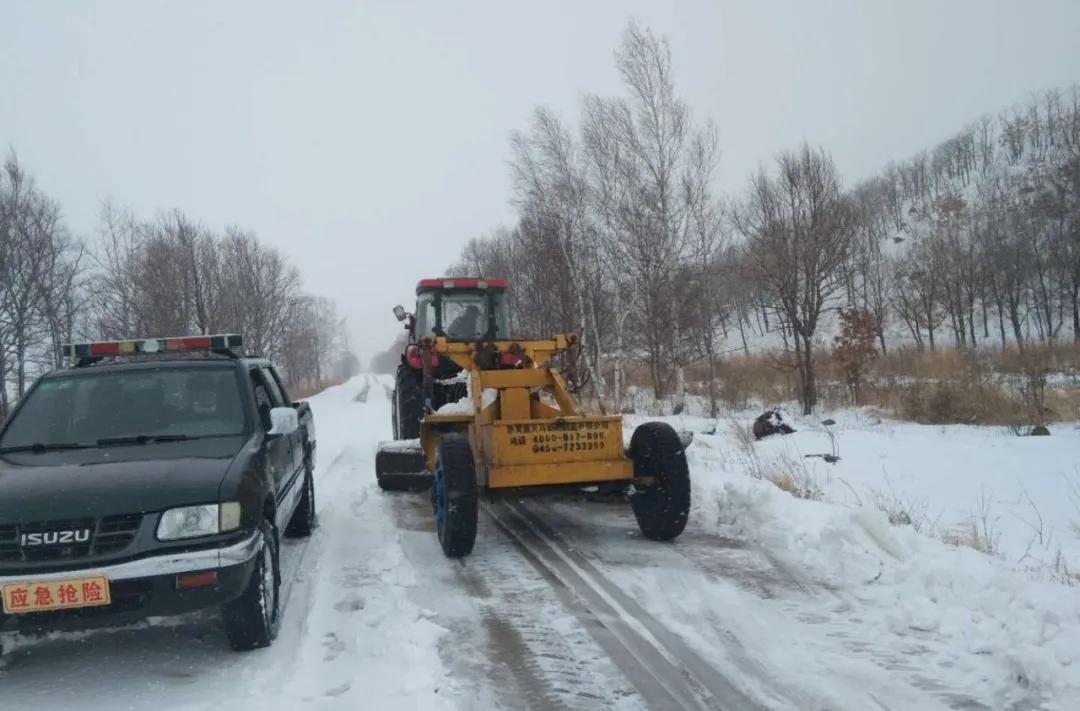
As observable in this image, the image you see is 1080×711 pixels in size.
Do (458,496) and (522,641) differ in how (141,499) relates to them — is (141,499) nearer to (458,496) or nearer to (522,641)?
(522,641)

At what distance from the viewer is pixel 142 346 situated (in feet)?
18.9

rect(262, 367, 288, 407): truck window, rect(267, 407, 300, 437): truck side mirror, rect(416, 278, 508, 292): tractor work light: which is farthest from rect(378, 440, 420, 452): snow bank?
rect(416, 278, 508, 292): tractor work light

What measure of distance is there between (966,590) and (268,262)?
43079 mm

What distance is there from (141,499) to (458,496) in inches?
94.4

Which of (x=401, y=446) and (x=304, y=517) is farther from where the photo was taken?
(x=401, y=446)

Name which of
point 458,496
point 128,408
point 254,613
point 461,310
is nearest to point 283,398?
point 128,408

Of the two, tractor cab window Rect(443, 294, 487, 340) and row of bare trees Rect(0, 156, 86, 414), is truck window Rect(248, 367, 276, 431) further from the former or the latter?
row of bare trees Rect(0, 156, 86, 414)

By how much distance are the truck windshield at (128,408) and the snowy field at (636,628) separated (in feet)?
4.01

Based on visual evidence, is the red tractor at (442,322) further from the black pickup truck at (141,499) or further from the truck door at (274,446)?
the black pickup truck at (141,499)

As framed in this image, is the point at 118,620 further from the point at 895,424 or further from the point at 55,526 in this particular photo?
the point at 895,424

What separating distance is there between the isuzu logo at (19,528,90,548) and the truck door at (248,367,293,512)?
1.39 m

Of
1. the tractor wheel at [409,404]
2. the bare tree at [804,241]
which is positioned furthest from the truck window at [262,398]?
the bare tree at [804,241]

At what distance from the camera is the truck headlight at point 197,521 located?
3756 mm

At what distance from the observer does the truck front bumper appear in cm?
354
